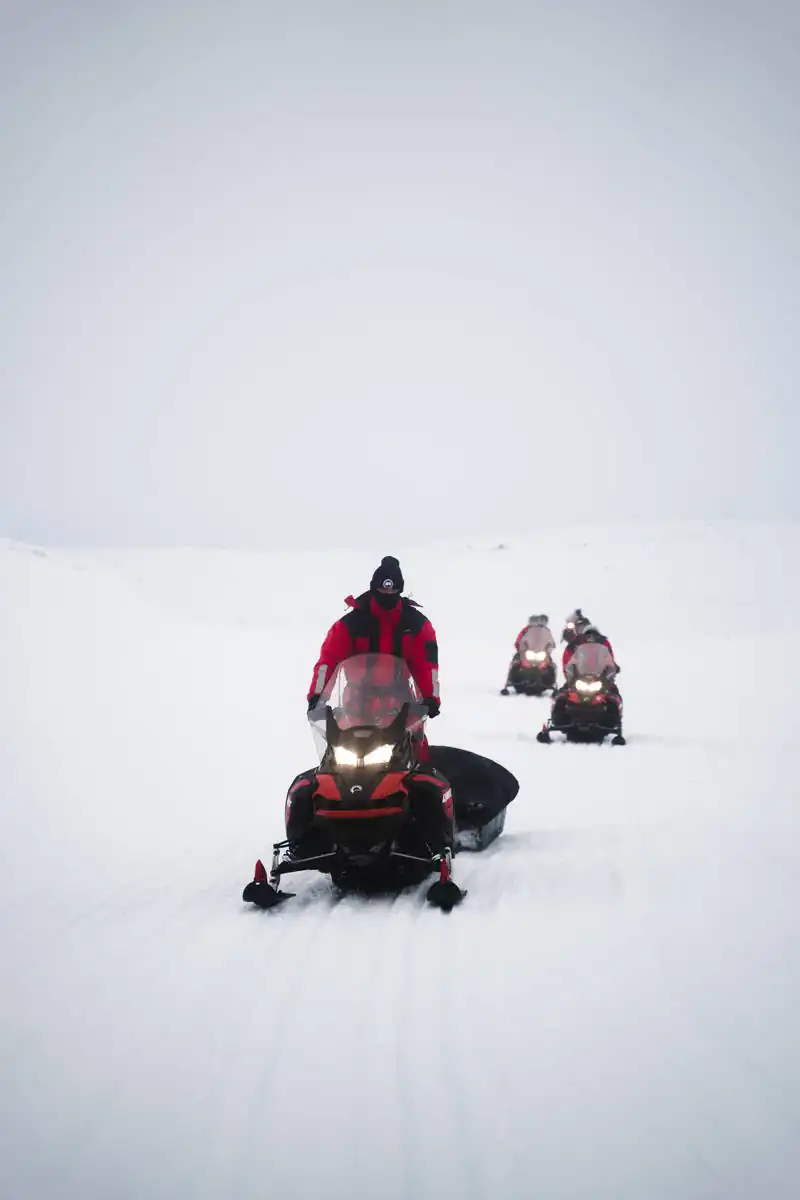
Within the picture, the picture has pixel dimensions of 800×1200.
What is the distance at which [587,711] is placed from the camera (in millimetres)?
12078

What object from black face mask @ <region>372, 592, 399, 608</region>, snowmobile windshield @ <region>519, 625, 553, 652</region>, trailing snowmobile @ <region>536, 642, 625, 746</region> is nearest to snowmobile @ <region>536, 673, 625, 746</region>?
trailing snowmobile @ <region>536, 642, 625, 746</region>

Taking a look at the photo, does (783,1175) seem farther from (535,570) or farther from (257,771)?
(535,570)

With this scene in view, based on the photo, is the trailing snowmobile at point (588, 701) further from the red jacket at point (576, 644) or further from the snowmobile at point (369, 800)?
the snowmobile at point (369, 800)

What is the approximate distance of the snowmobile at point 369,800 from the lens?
4727 mm

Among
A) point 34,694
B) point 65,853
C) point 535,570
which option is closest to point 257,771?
point 65,853

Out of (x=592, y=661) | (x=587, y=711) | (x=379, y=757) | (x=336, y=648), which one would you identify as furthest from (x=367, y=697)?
(x=592, y=661)

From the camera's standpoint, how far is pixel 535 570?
49.4 metres

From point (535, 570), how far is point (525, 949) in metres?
46.1

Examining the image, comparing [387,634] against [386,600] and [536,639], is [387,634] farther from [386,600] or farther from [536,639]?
[536,639]

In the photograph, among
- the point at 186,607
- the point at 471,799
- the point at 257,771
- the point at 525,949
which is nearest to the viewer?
the point at 525,949

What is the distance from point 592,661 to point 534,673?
6058 millimetres

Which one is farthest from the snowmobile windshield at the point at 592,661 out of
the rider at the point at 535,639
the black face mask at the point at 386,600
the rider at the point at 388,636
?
the black face mask at the point at 386,600

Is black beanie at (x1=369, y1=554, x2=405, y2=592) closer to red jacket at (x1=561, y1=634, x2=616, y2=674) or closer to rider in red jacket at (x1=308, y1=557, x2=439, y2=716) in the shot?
rider in red jacket at (x1=308, y1=557, x2=439, y2=716)

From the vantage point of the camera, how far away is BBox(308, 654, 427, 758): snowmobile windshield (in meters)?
5.01
